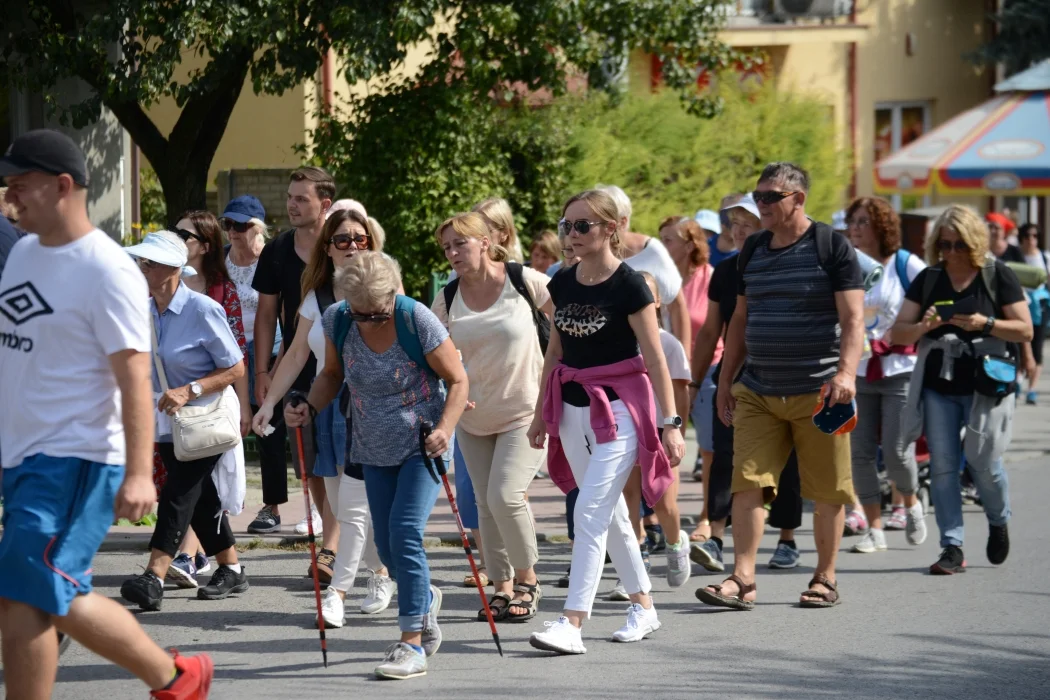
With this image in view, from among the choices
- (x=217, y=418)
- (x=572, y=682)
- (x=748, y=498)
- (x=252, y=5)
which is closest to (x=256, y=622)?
(x=217, y=418)

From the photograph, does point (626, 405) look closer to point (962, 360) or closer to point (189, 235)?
point (962, 360)

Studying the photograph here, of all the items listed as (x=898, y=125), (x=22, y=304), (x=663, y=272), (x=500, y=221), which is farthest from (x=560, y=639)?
(x=898, y=125)

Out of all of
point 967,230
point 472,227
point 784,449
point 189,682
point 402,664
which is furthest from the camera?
point 967,230

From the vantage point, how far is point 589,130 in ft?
53.0

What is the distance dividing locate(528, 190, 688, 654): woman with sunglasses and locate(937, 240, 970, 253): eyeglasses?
226 centimetres

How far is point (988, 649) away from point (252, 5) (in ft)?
23.2

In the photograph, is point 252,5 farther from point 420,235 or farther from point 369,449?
point 369,449

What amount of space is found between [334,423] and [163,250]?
1.12 metres

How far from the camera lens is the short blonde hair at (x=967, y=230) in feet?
26.3

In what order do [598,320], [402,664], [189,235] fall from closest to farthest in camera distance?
1. [402,664]
2. [598,320]
3. [189,235]

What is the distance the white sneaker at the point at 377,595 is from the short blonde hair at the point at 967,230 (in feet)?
11.0

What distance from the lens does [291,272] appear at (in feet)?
26.4

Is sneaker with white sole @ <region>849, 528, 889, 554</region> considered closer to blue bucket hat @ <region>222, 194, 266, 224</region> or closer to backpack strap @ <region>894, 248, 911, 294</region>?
backpack strap @ <region>894, 248, 911, 294</region>

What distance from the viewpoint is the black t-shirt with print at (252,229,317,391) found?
8023 millimetres
